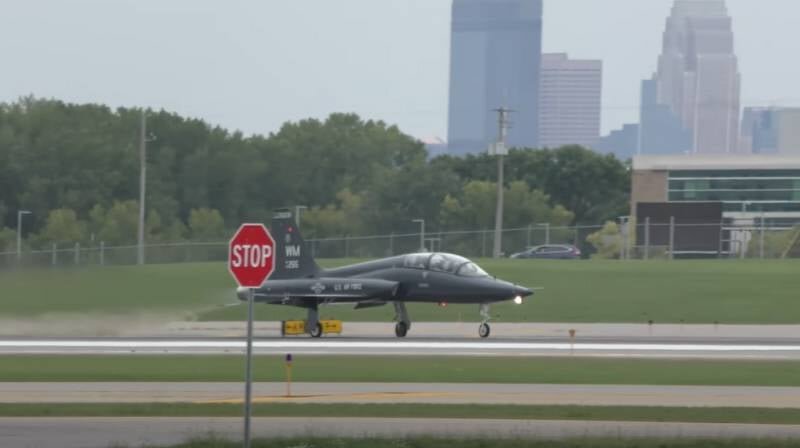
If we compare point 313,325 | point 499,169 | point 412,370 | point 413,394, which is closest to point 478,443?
point 413,394

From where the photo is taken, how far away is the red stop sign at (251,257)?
2097 cm

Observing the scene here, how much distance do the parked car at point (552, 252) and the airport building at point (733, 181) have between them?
5060 cm

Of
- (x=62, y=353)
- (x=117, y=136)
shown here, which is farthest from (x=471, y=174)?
(x=62, y=353)

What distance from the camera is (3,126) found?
101m

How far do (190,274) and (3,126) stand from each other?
38.7 m

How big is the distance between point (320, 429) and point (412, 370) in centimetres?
1243

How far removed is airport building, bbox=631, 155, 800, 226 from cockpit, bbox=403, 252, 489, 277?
97.7 m

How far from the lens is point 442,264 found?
49.2 m

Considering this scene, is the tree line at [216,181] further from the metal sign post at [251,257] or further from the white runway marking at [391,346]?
the metal sign post at [251,257]

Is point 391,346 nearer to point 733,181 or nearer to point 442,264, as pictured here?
point 442,264

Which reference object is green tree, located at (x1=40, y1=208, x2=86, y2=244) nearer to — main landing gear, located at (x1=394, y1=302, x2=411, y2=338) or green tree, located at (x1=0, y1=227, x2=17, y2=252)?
green tree, located at (x1=0, y1=227, x2=17, y2=252)

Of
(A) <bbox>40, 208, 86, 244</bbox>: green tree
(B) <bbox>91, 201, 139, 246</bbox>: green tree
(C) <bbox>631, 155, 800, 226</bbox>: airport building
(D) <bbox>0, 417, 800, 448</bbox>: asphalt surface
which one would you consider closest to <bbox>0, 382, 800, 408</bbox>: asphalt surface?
(D) <bbox>0, 417, 800, 448</bbox>: asphalt surface

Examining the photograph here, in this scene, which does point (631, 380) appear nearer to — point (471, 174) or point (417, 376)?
point (417, 376)

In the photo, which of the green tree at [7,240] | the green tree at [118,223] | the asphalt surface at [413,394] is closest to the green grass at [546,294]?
the asphalt surface at [413,394]
